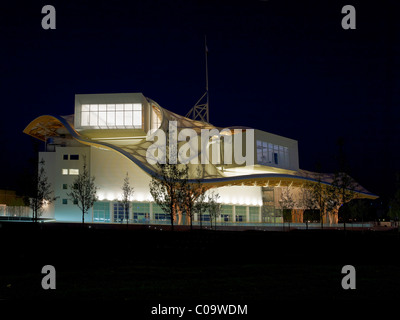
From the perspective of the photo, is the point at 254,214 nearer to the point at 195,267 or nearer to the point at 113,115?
the point at 113,115

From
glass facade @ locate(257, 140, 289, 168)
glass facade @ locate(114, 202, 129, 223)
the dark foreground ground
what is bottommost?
the dark foreground ground

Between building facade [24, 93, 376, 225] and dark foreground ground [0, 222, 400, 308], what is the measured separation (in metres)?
25.5

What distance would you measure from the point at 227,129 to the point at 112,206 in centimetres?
1758

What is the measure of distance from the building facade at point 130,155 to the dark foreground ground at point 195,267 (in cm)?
→ 2546

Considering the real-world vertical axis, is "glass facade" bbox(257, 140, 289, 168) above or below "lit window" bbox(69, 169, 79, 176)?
above

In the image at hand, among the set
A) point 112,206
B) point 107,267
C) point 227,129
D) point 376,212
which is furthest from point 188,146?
point 376,212

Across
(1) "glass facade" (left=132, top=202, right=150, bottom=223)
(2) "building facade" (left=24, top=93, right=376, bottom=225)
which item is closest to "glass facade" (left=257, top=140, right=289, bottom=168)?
(2) "building facade" (left=24, top=93, right=376, bottom=225)

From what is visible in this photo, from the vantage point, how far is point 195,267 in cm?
1614

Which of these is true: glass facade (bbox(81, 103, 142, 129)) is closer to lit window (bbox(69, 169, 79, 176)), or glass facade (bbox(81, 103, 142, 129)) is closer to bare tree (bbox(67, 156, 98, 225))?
bare tree (bbox(67, 156, 98, 225))

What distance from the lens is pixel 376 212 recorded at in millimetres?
125250

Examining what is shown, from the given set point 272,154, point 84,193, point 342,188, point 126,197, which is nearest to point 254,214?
point 272,154

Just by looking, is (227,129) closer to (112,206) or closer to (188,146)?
Result: (188,146)

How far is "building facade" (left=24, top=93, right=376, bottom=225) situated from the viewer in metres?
52.8
